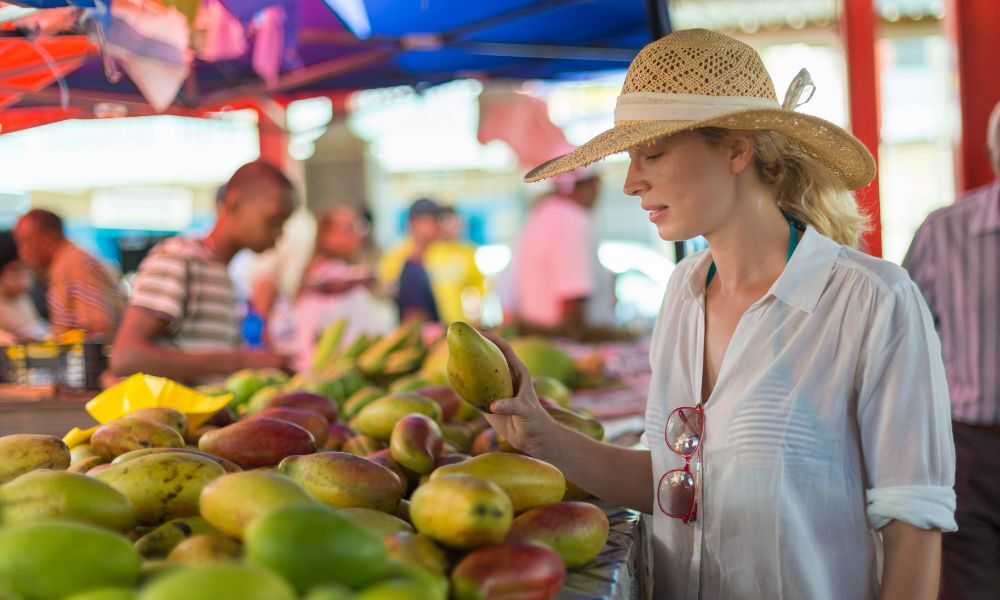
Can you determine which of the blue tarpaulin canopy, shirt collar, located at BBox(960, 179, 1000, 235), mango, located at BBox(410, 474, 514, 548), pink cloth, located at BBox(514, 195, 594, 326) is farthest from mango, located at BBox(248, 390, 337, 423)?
pink cloth, located at BBox(514, 195, 594, 326)

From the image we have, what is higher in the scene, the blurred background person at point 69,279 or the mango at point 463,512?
the blurred background person at point 69,279

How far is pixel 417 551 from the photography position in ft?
3.52

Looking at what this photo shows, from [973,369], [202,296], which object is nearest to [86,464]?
[202,296]

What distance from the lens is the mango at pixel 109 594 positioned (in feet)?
2.71

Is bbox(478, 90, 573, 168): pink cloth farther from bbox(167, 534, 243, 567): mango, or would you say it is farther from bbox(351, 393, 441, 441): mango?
bbox(167, 534, 243, 567): mango

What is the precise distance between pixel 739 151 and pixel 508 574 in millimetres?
946

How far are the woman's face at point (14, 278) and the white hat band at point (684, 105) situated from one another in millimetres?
5622

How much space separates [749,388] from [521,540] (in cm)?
60

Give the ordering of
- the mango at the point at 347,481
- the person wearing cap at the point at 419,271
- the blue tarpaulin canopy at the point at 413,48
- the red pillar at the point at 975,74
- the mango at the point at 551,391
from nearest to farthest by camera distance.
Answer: the mango at the point at 347,481 → the mango at the point at 551,391 → the blue tarpaulin canopy at the point at 413,48 → the red pillar at the point at 975,74 → the person wearing cap at the point at 419,271

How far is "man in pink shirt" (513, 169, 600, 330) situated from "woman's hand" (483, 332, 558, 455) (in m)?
Result: 3.85

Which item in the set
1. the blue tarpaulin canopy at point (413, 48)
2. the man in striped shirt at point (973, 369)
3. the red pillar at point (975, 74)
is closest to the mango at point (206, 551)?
the blue tarpaulin canopy at point (413, 48)

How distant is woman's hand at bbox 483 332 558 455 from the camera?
1.60m

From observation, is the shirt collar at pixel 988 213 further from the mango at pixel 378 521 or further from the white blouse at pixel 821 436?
the mango at pixel 378 521

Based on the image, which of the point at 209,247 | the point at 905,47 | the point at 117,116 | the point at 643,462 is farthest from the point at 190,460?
the point at 905,47
